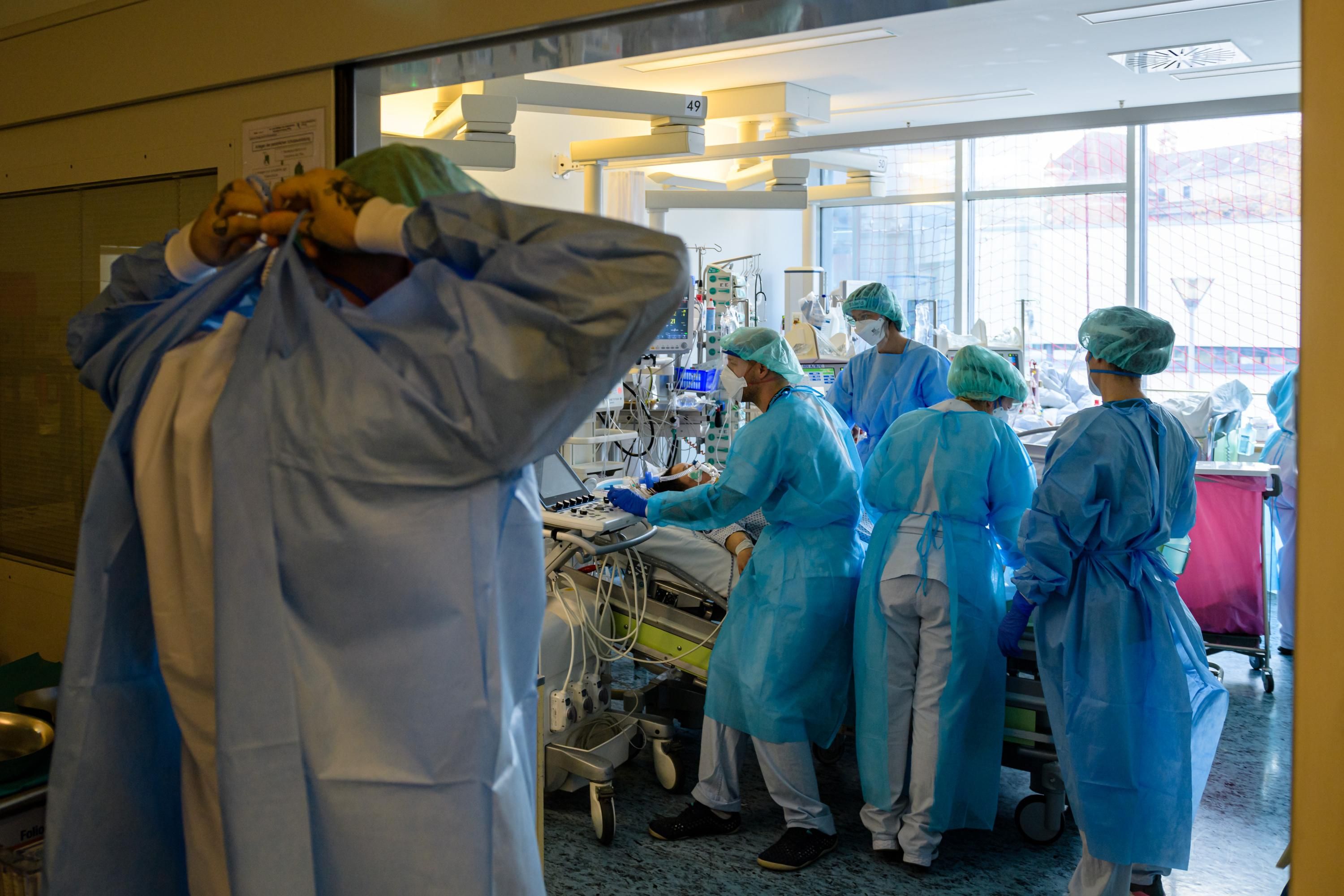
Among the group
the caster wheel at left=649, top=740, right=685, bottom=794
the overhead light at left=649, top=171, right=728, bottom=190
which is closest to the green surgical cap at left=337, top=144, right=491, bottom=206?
the caster wheel at left=649, top=740, right=685, bottom=794

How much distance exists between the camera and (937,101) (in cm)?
699

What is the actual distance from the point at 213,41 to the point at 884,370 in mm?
3031

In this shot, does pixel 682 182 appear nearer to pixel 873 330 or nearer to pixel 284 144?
pixel 873 330

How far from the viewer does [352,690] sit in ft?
3.06

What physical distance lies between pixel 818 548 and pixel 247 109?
1848mm

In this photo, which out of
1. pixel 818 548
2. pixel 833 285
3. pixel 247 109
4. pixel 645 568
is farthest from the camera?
pixel 833 285

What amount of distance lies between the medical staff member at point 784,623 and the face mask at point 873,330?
54.0 inches

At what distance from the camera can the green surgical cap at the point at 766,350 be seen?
10.3 ft

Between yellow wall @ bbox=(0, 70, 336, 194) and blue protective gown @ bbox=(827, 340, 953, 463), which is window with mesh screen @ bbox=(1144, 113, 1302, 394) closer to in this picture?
blue protective gown @ bbox=(827, 340, 953, 463)

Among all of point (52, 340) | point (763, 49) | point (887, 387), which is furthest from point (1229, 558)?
point (52, 340)

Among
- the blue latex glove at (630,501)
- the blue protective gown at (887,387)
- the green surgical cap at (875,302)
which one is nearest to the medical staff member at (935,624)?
the blue latex glove at (630,501)

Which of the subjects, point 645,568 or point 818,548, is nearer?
point 818,548

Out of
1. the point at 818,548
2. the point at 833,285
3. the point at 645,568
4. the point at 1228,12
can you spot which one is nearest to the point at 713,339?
the point at 645,568

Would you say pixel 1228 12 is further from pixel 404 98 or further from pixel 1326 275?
pixel 1326 275
